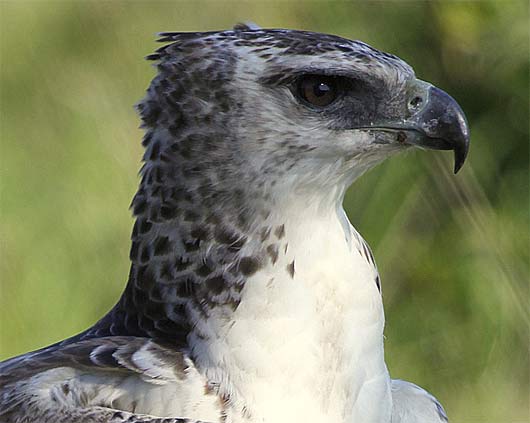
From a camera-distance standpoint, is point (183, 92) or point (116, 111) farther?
point (116, 111)

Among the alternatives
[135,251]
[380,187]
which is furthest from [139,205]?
[380,187]

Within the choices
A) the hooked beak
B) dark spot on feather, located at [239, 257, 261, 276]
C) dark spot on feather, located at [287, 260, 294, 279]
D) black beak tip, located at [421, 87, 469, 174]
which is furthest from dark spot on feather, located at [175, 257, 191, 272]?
black beak tip, located at [421, 87, 469, 174]

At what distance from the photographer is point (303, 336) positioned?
2.72 m

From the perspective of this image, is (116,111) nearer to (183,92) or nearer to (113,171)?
(113,171)

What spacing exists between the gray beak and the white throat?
0.28m

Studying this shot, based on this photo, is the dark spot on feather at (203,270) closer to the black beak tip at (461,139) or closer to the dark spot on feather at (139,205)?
the dark spot on feather at (139,205)

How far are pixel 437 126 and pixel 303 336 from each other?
59cm

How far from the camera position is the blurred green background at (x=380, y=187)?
195 inches

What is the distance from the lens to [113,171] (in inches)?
207

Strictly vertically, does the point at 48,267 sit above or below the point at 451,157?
below

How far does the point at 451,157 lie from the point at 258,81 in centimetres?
215

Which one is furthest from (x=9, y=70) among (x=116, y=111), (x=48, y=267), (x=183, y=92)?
(x=183, y=92)

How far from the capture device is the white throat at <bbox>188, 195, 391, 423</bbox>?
2.66m

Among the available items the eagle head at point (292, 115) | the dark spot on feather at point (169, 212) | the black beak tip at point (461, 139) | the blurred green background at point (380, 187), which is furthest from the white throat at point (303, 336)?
the blurred green background at point (380, 187)
